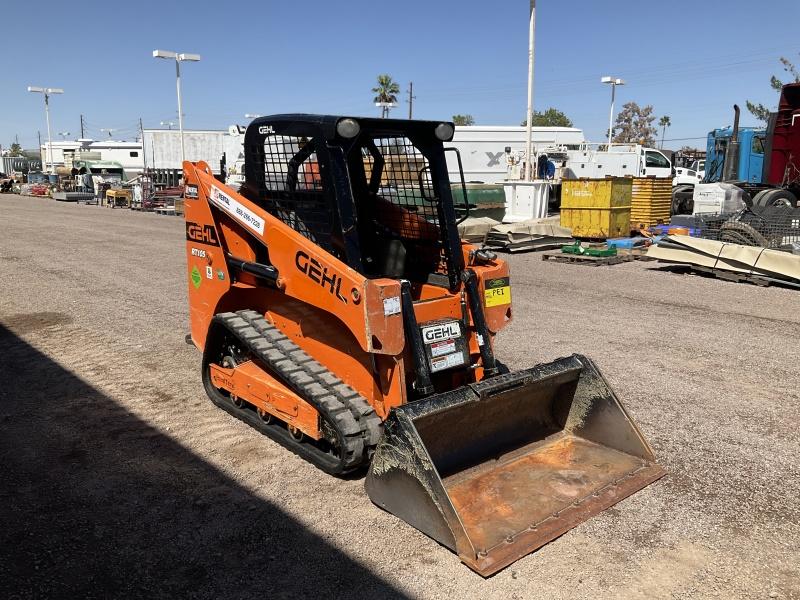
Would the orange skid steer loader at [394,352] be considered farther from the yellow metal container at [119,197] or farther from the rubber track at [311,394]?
the yellow metal container at [119,197]

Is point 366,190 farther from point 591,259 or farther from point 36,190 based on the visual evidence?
point 36,190

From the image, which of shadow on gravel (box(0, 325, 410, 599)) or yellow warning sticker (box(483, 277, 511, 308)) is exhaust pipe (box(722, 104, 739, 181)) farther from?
shadow on gravel (box(0, 325, 410, 599))

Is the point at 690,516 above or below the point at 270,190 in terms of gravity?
below

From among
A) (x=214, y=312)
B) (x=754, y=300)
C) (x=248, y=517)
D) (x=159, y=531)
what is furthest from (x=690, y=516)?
(x=754, y=300)

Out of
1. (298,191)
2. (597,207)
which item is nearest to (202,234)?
(298,191)

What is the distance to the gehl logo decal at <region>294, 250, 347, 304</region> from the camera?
13.1 feet

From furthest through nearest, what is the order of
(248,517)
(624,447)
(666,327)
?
(666,327)
(624,447)
(248,517)

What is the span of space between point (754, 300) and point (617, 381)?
5039 millimetres

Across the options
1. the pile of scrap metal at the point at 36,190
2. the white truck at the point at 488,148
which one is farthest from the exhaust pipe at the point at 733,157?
the pile of scrap metal at the point at 36,190

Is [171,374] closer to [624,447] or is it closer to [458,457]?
[458,457]

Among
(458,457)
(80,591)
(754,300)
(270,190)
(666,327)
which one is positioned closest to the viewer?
(80,591)

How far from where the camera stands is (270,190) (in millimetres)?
4926

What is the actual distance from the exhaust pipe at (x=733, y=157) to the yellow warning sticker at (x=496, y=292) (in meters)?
17.0

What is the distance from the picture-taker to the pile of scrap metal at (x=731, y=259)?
10.7 metres
